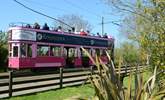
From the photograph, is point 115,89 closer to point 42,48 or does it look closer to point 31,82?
point 31,82

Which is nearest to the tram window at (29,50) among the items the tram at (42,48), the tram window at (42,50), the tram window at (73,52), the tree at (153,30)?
the tram at (42,48)

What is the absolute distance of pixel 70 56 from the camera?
37.6 meters

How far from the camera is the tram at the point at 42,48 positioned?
103ft

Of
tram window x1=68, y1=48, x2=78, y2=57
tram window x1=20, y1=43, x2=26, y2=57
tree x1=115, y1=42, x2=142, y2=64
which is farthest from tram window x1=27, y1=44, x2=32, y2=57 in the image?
tree x1=115, y1=42, x2=142, y2=64

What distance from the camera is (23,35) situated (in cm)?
3095

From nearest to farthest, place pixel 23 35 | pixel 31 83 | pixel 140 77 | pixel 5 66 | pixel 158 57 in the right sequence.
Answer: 1. pixel 140 77
2. pixel 158 57
3. pixel 31 83
4. pixel 23 35
5. pixel 5 66

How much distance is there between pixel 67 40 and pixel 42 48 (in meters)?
3.56

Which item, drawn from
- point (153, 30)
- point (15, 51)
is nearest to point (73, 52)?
point (15, 51)

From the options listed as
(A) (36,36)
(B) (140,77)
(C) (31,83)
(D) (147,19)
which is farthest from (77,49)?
(B) (140,77)

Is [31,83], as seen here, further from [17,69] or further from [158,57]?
[17,69]

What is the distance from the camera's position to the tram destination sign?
1292 inches

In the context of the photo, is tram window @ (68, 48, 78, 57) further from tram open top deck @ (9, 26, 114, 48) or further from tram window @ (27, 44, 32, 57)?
tram window @ (27, 44, 32, 57)

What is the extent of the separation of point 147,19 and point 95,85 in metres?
4.01

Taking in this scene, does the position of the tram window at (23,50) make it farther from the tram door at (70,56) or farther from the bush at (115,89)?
the bush at (115,89)
